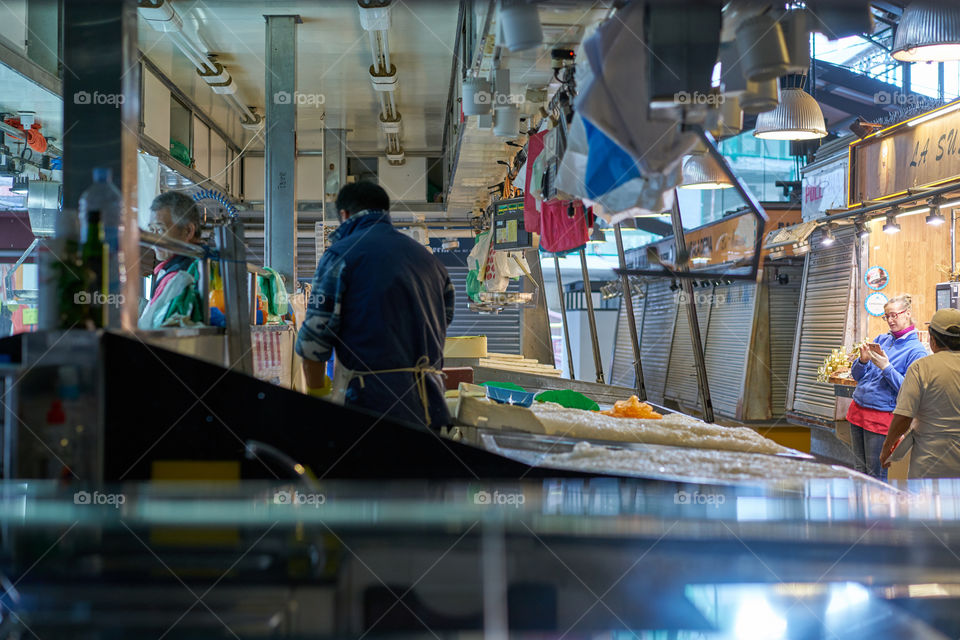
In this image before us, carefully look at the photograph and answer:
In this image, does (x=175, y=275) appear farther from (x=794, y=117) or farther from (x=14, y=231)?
(x=14, y=231)

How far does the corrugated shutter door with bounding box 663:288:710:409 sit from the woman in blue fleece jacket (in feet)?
13.8

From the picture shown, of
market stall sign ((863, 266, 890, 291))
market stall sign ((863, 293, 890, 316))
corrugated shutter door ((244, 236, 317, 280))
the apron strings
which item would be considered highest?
corrugated shutter door ((244, 236, 317, 280))

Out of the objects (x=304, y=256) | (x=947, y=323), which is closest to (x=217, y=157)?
(x=304, y=256)

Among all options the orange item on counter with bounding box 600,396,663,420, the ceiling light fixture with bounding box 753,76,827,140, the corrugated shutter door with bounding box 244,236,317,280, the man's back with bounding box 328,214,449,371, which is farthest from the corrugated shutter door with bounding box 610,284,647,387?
the man's back with bounding box 328,214,449,371

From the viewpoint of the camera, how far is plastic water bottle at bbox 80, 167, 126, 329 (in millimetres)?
1706

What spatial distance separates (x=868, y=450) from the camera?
631 centimetres

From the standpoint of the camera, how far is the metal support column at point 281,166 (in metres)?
6.89

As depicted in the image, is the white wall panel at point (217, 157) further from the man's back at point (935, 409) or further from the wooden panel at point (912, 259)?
the man's back at point (935, 409)

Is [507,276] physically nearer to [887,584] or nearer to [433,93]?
[433,93]

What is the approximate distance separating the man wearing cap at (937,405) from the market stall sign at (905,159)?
2.53 m

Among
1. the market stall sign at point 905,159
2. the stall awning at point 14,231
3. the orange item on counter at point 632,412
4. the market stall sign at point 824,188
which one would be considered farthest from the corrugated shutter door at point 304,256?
the orange item on counter at point 632,412

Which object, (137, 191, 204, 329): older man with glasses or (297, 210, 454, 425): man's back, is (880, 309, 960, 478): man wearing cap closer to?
(297, 210, 454, 425): man's back

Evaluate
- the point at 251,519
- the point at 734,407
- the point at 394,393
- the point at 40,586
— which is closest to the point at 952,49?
the point at 394,393

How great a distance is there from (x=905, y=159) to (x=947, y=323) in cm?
331
